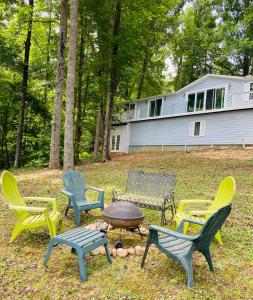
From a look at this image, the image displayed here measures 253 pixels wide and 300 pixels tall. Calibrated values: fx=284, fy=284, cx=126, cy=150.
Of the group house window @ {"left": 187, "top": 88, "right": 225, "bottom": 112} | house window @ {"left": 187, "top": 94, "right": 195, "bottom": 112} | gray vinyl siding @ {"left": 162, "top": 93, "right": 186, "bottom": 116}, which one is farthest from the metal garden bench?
gray vinyl siding @ {"left": 162, "top": 93, "right": 186, "bottom": 116}

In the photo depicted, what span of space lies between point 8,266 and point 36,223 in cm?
80

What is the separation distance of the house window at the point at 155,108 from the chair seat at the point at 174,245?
21.7 metres

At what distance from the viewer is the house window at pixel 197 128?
2122 centimetres

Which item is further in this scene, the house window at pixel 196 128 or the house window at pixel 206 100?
the house window at pixel 196 128

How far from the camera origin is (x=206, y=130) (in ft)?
68.8

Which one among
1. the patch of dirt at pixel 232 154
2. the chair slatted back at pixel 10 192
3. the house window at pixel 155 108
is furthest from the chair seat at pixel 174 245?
the house window at pixel 155 108

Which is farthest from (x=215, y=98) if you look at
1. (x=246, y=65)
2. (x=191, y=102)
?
(x=246, y=65)

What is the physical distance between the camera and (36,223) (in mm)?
4469

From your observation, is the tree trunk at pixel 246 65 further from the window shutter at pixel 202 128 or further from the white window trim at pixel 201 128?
the window shutter at pixel 202 128

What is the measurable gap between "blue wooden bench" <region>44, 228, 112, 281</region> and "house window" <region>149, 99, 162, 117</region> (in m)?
21.8

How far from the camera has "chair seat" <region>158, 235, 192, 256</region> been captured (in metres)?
3.55

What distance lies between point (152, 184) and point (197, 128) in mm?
16083

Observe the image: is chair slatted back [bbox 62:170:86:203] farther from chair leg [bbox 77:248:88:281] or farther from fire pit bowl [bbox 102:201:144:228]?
chair leg [bbox 77:248:88:281]

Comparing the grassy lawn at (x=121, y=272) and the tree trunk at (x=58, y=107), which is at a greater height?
the tree trunk at (x=58, y=107)
